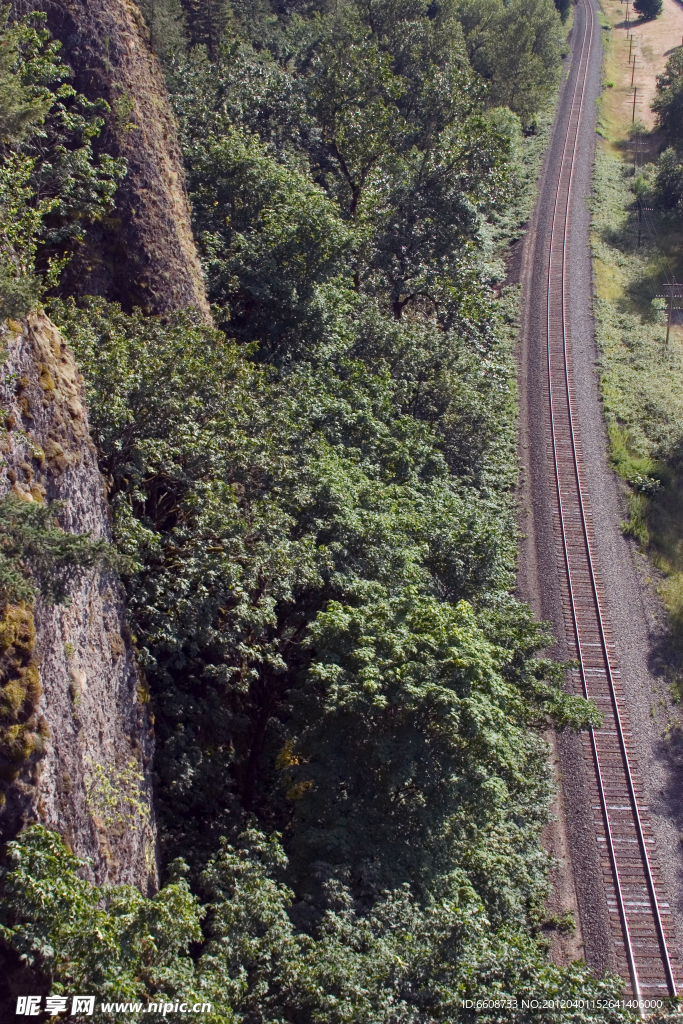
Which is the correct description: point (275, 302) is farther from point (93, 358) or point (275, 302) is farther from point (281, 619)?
point (281, 619)

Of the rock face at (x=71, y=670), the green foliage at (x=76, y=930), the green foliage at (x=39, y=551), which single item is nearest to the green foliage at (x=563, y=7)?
the rock face at (x=71, y=670)

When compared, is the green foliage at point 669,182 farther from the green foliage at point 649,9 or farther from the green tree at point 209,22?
the green foliage at point 649,9

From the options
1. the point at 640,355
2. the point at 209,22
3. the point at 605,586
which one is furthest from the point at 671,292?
the point at 209,22

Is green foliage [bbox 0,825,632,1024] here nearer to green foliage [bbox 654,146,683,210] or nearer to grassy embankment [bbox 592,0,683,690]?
grassy embankment [bbox 592,0,683,690]

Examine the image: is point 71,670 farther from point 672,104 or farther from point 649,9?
point 649,9

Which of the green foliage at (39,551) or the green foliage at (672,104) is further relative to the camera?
the green foliage at (672,104)

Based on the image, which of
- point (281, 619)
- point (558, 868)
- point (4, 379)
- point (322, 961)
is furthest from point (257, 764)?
point (4, 379)
